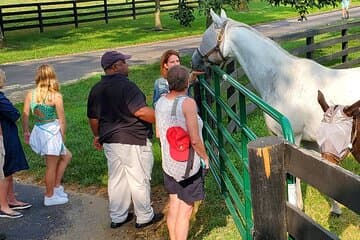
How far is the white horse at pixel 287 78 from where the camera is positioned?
16.7 feet

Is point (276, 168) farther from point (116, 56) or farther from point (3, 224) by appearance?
point (3, 224)

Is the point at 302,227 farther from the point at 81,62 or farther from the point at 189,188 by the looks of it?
the point at 81,62

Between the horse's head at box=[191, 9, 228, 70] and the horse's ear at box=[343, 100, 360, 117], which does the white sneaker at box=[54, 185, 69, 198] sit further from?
the horse's ear at box=[343, 100, 360, 117]

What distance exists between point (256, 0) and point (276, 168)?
41915 millimetres

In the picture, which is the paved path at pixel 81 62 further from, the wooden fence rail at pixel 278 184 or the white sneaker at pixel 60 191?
the wooden fence rail at pixel 278 184

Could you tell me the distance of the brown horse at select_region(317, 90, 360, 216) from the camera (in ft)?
10.8

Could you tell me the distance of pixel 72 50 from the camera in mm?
21016

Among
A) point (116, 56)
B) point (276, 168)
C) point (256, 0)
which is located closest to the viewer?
point (276, 168)

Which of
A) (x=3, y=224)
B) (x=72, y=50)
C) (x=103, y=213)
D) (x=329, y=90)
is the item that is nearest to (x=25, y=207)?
(x=3, y=224)

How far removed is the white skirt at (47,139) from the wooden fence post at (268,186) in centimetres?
351

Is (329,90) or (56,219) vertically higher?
(329,90)

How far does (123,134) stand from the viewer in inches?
196

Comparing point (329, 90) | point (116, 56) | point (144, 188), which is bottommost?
point (144, 188)

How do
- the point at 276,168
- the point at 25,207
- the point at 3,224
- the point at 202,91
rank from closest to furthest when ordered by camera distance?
the point at 276,168
the point at 3,224
the point at 25,207
the point at 202,91
